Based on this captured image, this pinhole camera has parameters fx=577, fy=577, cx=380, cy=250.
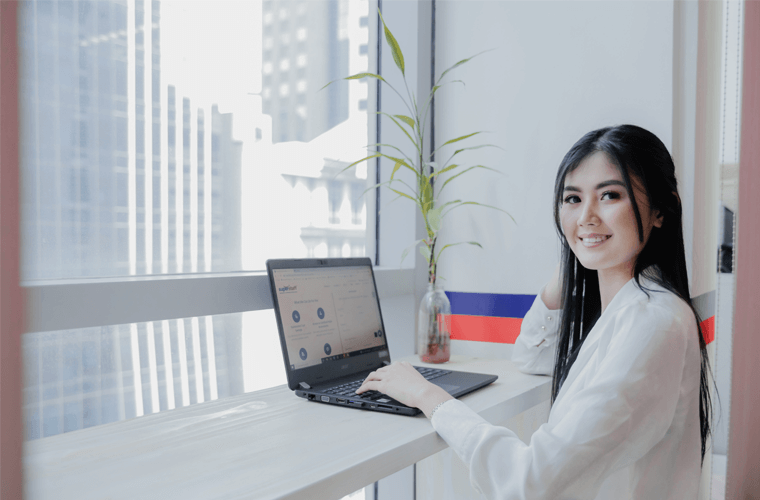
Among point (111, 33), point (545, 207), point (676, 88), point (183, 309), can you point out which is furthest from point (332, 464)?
point (676, 88)

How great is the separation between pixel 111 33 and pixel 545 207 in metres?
1.23

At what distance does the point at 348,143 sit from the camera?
6.19ft

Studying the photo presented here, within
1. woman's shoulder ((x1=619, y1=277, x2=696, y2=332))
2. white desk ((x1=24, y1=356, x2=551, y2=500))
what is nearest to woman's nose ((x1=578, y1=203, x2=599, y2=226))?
woman's shoulder ((x1=619, y1=277, x2=696, y2=332))

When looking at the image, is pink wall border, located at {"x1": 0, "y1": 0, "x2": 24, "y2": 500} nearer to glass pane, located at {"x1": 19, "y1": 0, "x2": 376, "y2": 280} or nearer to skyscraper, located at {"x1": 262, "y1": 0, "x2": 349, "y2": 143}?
glass pane, located at {"x1": 19, "y1": 0, "x2": 376, "y2": 280}

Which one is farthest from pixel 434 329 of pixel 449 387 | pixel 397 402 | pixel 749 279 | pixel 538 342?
pixel 749 279

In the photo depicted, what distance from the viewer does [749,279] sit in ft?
5.07

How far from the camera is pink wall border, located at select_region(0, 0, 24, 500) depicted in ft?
1.08

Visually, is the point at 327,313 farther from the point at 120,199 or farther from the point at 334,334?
the point at 120,199

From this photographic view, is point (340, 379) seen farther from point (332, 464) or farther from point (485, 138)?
point (485, 138)

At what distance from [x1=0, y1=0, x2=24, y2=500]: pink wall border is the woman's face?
100cm

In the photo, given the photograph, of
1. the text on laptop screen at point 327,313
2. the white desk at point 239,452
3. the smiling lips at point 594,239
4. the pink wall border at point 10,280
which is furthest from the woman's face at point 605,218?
the pink wall border at point 10,280

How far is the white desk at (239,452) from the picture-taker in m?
0.73

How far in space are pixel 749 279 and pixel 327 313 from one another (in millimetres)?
1130

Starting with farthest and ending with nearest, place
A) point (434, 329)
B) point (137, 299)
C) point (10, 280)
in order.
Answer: point (434, 329) < point (137, 299) < point (10, 280)
